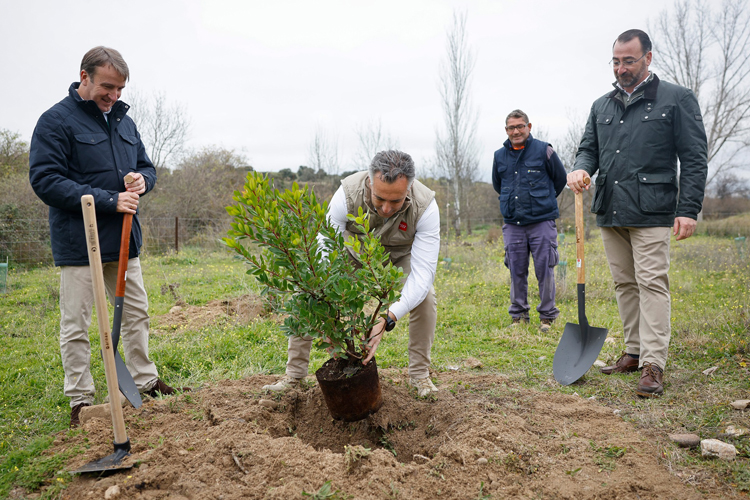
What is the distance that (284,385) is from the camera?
3.17 metres

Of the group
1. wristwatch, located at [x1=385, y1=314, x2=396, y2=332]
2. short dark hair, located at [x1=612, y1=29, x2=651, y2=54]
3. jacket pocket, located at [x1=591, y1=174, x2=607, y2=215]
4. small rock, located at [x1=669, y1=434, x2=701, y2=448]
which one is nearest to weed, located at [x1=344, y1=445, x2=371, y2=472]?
wristwatch, located at [x1=385, y1=314, x2=396, y2=332]

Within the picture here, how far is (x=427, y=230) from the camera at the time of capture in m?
3.06

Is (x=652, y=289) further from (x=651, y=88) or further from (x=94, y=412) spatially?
(x=94, y=412)

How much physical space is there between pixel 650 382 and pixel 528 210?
226cm

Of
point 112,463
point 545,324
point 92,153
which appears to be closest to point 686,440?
point 545,324

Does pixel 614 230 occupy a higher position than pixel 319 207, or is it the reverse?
pixel 319 207

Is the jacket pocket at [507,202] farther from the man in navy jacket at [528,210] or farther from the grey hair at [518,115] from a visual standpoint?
the grey hair at [518,115]

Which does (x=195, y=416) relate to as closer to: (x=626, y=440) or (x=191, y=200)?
(x=626, y=440)

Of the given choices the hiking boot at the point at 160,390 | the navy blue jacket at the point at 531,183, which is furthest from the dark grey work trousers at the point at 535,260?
the hiking boot at the point at 160,390

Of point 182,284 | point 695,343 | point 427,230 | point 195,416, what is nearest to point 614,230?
point 695,343

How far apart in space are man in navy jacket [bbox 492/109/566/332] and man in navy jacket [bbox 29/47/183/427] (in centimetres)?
360

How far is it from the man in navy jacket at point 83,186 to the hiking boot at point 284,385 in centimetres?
102

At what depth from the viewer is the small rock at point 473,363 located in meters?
3.94

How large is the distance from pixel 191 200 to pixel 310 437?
14752 millimetres
